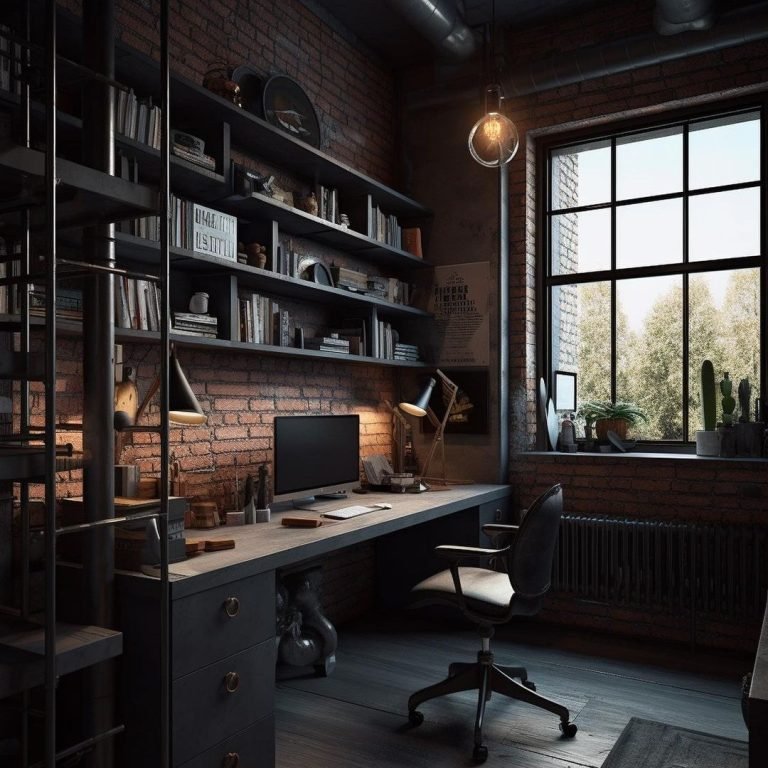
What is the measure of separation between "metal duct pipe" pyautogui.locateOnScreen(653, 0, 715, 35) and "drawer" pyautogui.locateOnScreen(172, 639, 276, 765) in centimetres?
373

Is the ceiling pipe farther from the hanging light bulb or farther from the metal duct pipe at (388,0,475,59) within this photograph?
the hanging light bulb

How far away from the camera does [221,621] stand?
235cm

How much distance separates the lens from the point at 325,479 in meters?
3.85

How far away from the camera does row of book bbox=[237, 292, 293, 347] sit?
11.2 feet

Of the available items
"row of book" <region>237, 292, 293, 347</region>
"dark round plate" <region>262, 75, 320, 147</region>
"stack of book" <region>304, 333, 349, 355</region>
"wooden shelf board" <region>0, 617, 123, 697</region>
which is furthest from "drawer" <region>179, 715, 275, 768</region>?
"dark round plate" <region>262, 75, 320, 147</region>

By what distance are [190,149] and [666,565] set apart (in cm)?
336

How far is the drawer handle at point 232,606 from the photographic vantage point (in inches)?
93.2

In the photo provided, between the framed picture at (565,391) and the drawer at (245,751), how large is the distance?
9.71 feet

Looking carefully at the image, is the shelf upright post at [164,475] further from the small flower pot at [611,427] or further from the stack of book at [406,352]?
the small flower pot at [611,427]

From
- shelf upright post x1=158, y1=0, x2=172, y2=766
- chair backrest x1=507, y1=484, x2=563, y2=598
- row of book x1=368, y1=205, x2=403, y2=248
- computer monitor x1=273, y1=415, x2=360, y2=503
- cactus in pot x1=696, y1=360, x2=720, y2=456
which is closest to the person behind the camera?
shelf upright post x1=158, y1=0, x2=172, y2=766

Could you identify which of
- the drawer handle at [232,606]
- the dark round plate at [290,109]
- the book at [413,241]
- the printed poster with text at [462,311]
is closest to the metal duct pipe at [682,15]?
the printed poster with text at [462,311]

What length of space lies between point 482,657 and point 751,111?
11.7 ft

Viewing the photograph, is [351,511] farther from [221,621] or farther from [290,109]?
[290,109]

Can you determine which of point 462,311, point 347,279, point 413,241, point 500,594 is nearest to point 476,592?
point 500,594
